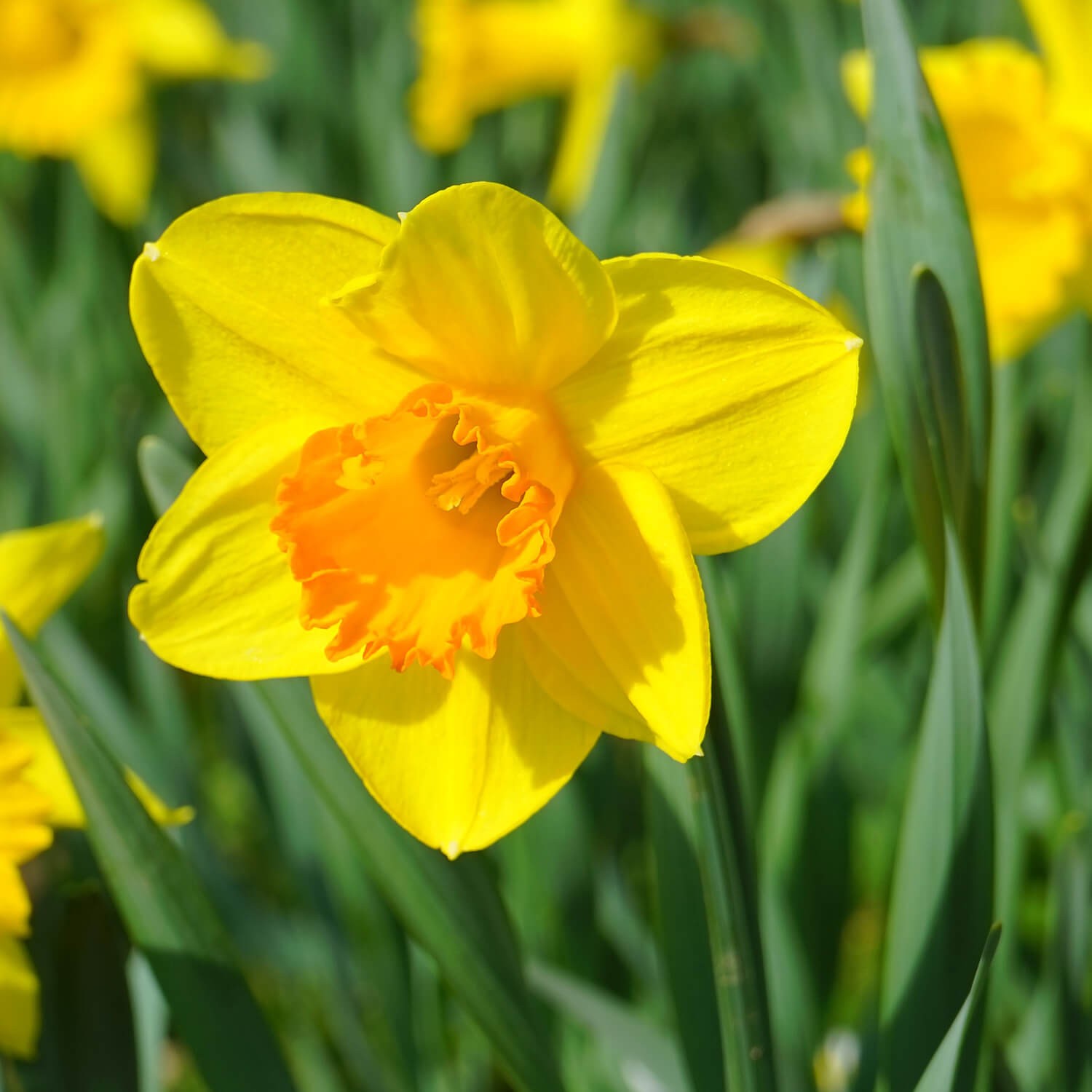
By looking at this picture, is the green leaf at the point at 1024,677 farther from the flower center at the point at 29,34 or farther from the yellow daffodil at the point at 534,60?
the flower center at the point at 29,34

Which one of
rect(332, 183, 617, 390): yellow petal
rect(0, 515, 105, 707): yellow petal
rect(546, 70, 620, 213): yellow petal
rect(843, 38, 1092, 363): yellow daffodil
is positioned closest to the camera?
rect(332, 183, 617, 390): yellow petal

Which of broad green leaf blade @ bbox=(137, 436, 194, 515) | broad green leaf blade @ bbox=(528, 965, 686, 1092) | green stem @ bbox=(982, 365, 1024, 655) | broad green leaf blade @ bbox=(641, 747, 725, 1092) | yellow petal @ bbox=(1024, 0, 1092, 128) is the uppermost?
yellow petal @ bbox=(1024, 0, 1092, 128)

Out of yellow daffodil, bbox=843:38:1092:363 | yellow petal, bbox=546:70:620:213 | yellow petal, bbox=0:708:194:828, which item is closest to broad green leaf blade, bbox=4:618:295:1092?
yellow petal, bbox=0:708:194:828

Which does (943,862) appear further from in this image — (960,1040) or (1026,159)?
(1026,159)

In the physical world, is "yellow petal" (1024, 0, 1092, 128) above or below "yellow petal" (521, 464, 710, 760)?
above

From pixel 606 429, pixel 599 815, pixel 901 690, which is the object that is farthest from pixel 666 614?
pixel 901 690

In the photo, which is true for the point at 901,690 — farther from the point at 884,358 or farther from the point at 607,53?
the point at 607,53

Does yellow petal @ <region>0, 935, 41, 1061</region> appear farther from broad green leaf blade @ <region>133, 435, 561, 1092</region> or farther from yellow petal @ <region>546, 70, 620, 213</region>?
yellow petal @ <region>546, 70, 620, 213</region>

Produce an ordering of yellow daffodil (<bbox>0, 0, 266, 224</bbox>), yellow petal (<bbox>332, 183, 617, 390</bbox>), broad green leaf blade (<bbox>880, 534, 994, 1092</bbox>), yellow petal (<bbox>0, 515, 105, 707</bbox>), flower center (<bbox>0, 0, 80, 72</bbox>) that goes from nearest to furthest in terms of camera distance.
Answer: yellow petal (<bbox>332, 183, 617, 390</bbox>), broad green leaf blade (<bbox>880, 534, 994, 1092</bbox>), yellow petal (<bbox>0, 515, 105, 707</bbox>), yellow daffodil (<bbox>0, 0, 266, 224</bbox>), flower center (<bbox>0, 0, 80, 72</bbox>)
